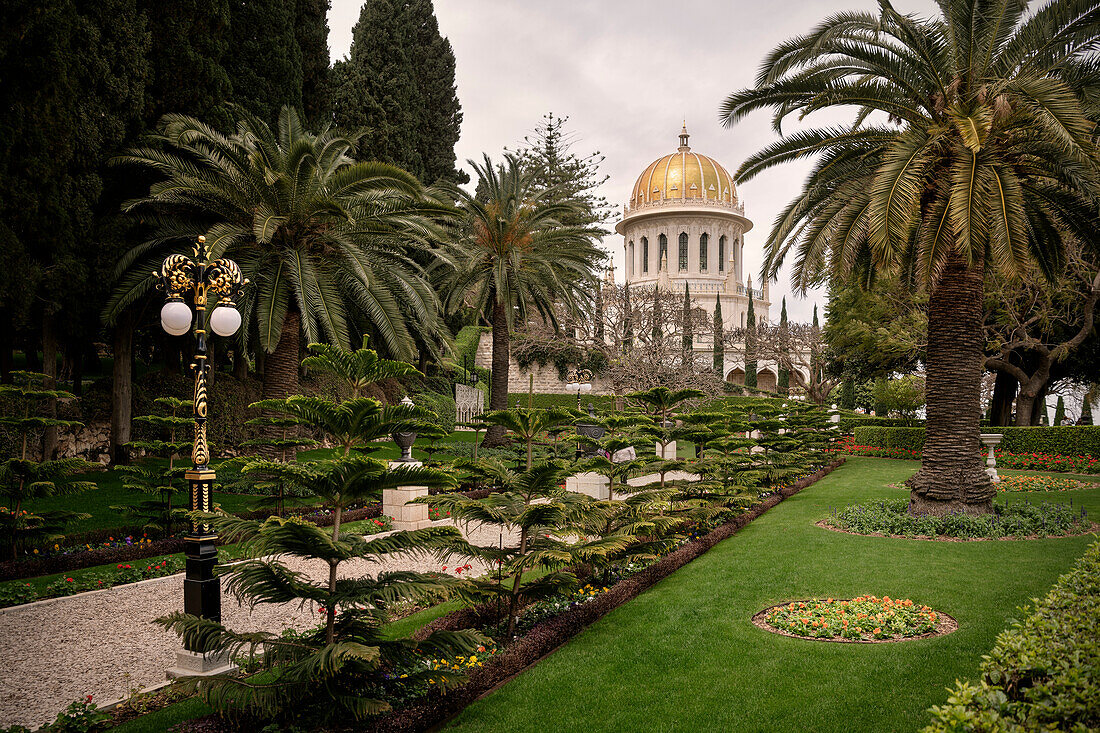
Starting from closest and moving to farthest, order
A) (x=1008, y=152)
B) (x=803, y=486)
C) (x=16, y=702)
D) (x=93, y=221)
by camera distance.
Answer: (x=16, y=702), (x=1008, y=152), (x=93, y=221), (x=803, y=486)

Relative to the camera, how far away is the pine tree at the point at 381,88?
2395 centimetres

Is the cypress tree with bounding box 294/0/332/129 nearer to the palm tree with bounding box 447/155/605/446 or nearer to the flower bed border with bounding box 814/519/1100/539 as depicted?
the palm tree with bounding box 447/155/605/446

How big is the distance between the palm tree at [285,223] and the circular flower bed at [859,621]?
973 centimetres

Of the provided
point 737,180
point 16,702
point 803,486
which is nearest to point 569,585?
point 16,702

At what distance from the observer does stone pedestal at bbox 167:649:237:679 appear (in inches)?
210

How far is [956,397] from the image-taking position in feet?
34.2

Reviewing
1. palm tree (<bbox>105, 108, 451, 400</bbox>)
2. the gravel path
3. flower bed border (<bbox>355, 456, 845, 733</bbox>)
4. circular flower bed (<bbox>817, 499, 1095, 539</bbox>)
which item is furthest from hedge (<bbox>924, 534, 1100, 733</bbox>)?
palm tree (<bbox>105, 108, 451, 400</bbox>)

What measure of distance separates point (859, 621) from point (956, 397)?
5.88 metres

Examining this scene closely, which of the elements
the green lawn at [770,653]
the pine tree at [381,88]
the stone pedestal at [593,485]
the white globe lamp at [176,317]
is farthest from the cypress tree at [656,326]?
the white globe lamp at [176,317]

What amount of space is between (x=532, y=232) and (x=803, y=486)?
1045cm

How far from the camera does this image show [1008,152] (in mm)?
9852

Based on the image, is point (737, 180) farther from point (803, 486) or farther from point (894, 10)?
point (803, 486)

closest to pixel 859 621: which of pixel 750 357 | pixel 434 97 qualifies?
pixel 434 97

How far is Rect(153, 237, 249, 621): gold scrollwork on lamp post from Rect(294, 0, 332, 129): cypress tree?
567 inches
